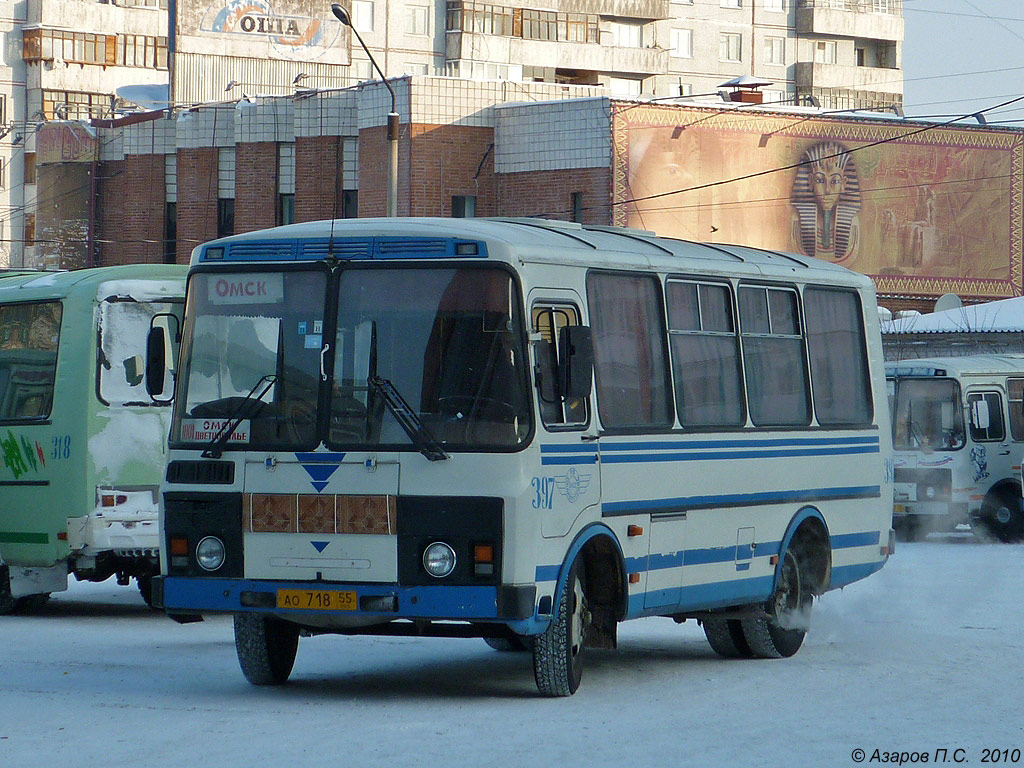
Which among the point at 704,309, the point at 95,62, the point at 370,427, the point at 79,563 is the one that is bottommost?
the point at 79,563

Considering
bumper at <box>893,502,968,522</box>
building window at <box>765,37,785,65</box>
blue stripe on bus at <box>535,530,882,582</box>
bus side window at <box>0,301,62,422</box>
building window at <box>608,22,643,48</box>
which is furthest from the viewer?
building window at <box>765,37,785,65</box>

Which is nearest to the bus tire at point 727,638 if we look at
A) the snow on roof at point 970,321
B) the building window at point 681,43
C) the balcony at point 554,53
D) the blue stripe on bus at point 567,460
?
the blue stripe on bus at point 567,460

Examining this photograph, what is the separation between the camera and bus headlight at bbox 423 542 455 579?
32.4 ft

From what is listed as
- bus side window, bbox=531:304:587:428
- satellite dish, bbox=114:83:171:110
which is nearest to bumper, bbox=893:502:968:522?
bus side window, bbox=531:304:587:428

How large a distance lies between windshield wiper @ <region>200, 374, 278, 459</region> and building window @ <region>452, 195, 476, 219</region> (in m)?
42.8

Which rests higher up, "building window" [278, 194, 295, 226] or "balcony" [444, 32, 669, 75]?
"balcony" [444, 32, 669, 75]

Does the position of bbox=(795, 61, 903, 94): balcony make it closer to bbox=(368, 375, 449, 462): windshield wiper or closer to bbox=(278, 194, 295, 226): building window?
bbox=(278, 194, 295, 226): building window

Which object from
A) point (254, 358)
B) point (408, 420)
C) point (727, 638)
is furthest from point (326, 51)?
point (408, 420)

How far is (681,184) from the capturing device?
50281 millimetres

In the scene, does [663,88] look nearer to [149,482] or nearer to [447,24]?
[447,24]

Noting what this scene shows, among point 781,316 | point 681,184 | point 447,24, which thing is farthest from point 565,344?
point 447,24

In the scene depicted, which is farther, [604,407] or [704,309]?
[704,309]

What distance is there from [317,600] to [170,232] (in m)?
54.0

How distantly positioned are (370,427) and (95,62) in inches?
2903
